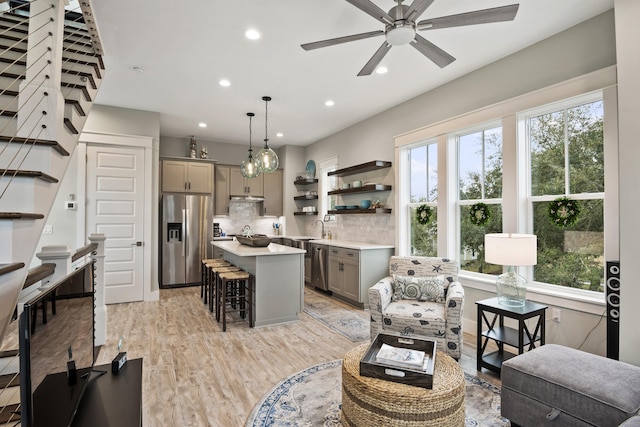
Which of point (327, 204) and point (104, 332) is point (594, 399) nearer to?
point (104, 332)

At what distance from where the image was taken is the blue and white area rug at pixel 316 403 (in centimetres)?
215

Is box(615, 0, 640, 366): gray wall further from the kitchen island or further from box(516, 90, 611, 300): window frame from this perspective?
the kitchen island

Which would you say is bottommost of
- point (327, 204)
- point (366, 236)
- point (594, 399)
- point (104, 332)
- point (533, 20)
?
point (104, 332)

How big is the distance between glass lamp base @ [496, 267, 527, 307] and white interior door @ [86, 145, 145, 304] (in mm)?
4830

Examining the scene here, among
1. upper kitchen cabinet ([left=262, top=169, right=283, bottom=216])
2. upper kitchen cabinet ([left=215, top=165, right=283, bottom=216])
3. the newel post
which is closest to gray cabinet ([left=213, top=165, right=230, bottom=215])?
upper kitchen cabinet ([left=215, top=165, right=283, bottom=216])

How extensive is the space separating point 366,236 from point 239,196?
3057mm

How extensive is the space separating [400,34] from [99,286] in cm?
347

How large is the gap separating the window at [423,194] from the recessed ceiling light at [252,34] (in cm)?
259

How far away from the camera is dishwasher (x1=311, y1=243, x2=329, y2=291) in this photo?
5.68 m

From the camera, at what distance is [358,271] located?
4777 mm

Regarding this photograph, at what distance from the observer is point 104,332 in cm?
A: 342

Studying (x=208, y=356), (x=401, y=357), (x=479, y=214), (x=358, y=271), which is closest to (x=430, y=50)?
(x=479, y=214)

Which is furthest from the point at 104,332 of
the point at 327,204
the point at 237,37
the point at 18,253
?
the point at 327,204

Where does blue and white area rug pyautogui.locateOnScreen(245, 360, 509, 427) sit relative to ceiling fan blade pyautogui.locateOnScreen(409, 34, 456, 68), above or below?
below
